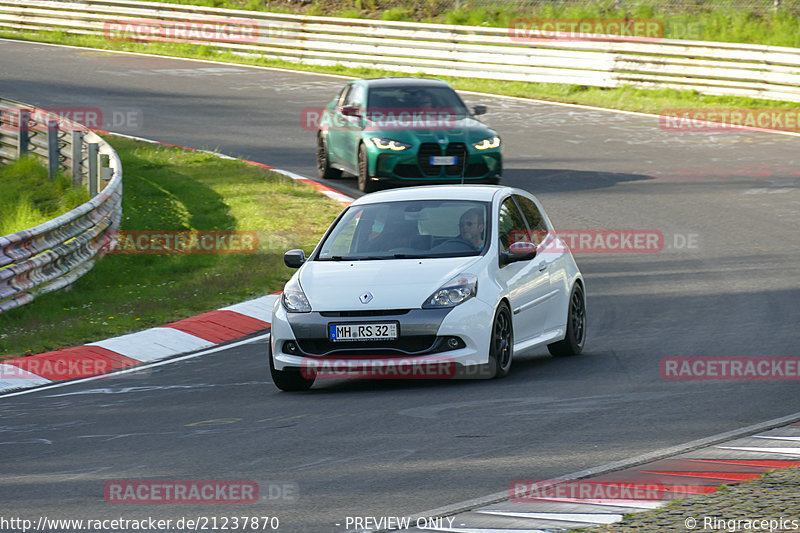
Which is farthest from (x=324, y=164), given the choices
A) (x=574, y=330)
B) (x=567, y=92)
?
(x=574, y=330)

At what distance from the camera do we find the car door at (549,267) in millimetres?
10861

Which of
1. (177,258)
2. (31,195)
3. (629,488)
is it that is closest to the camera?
(629,488)

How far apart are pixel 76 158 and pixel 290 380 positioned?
37.7 feet

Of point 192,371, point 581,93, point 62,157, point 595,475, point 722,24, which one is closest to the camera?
point 595,475

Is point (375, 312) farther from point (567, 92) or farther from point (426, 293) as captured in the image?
point (567, 92)

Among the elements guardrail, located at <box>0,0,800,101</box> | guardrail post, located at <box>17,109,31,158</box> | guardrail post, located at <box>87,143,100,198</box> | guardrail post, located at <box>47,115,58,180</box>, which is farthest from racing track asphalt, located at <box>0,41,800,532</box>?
guardrail, located at <box>0,0,800,101</box>

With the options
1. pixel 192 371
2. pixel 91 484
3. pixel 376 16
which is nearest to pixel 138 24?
pixel 376 16

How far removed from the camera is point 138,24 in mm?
37781

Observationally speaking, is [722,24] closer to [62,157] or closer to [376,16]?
[376,16]

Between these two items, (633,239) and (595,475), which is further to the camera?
(633,239)

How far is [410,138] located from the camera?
1883 centimetres

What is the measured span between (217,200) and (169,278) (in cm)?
366

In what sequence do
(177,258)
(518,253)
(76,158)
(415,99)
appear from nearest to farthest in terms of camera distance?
(518,253) → (177,258) → (415,99) → (76,158)

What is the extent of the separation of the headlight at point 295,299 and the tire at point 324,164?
1081 centimetres
